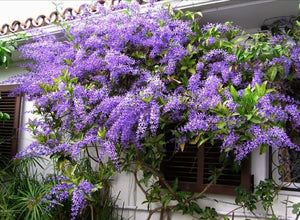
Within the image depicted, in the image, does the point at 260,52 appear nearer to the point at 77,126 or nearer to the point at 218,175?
the point at 218,175

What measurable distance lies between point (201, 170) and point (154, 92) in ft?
4.13

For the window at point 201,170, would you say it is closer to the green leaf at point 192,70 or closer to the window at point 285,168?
the window at point 285,168

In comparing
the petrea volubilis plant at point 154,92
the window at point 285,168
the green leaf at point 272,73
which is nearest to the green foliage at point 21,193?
the petrea volubilis plant at point 154,92

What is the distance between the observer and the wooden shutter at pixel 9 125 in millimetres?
5719

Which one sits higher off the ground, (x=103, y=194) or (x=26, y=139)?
(x=26, y=139)

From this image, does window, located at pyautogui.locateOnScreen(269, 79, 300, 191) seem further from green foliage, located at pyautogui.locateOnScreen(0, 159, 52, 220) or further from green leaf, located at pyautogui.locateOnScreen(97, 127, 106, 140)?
green foliage, located at pyautogui.locateOnScreen(0, 159, 52, 220)

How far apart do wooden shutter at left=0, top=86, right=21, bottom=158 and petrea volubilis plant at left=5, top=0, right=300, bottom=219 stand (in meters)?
1.29

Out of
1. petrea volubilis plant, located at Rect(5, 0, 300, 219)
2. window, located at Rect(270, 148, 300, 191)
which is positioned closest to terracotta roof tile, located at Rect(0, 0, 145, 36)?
petrea volubilis plant, located at Rect(5, 0, 300, 219)

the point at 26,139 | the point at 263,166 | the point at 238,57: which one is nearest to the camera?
the point at 238,57

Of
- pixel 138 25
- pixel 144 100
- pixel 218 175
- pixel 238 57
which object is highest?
pixel 138 25

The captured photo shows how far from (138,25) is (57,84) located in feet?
3.89

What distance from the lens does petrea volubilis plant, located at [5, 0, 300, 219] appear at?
3.34m

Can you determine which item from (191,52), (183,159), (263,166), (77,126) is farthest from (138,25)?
(263,166)

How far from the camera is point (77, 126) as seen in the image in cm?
394
